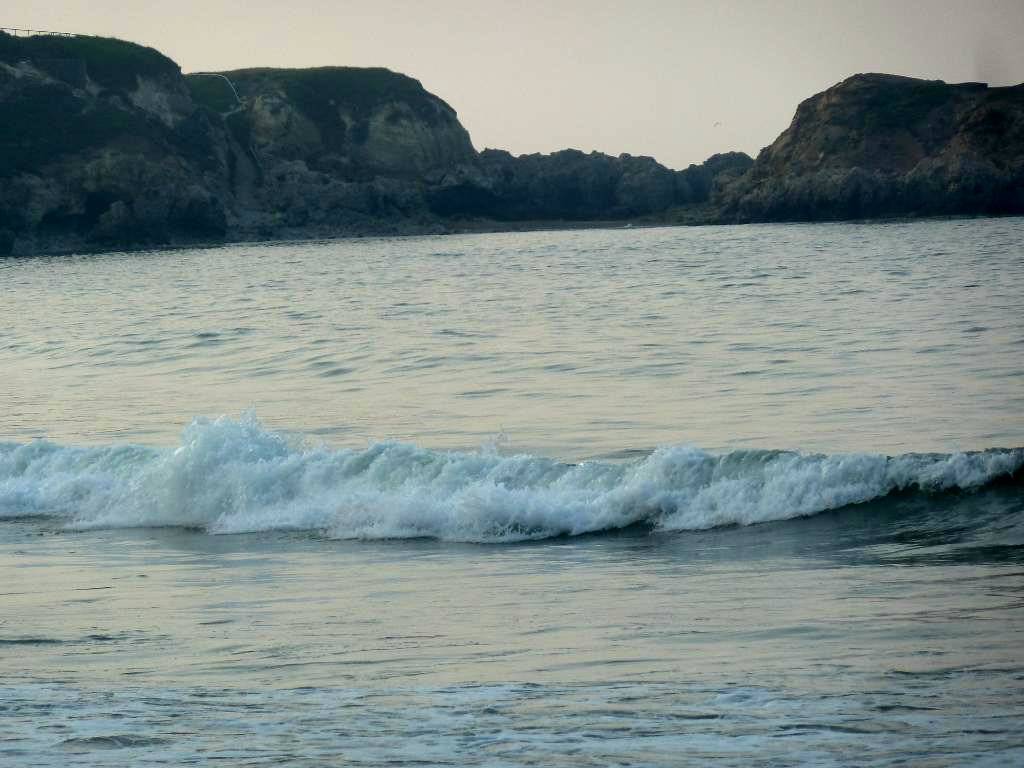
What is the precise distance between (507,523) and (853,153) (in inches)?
4743

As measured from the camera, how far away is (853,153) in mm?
125625

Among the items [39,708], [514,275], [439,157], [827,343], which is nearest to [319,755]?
[39,708]

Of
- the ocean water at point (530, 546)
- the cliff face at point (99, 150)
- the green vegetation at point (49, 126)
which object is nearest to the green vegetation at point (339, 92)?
the cliff face at point (99, 150)

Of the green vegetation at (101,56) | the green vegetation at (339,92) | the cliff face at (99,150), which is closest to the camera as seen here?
the cliff face at (99,150)

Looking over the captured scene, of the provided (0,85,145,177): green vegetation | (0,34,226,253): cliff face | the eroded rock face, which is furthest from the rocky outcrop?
(0,85,145,177): green vegetation

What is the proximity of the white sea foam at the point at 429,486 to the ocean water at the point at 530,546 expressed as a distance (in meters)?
0.03

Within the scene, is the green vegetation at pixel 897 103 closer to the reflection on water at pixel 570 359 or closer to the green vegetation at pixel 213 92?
the green vegetation at pixel 213 92

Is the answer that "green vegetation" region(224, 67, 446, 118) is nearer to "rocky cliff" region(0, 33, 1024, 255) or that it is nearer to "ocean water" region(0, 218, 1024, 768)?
→ "rocky cliff" region(0, 33, 1024, 255)

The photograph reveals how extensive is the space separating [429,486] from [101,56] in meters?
123

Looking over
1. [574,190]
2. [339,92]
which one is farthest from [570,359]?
[339,92]

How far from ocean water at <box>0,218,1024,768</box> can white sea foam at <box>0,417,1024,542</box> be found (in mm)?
34

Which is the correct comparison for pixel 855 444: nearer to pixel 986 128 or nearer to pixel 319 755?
pixel 319 755

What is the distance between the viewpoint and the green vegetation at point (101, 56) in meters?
120

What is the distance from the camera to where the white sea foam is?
11492mm
